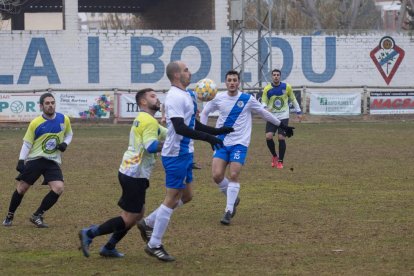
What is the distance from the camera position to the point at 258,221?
12250 millimetres

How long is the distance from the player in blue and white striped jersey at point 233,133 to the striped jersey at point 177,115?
8.77 feet

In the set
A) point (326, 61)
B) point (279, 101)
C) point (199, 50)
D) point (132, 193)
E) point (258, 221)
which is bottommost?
point (258, 221)

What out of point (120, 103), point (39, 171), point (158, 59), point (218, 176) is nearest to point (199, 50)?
point (158, 59)

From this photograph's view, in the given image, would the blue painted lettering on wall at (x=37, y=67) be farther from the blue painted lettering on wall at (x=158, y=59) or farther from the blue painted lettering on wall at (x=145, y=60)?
the blue painted lettering on wall at (x=145, y=60)

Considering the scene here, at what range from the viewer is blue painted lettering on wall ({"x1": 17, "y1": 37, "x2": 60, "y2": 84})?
40656mm

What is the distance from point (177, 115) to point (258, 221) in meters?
3.35

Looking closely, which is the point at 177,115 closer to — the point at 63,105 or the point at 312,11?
the point at 63,105

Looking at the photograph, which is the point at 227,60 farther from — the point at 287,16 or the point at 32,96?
the point at 287,16

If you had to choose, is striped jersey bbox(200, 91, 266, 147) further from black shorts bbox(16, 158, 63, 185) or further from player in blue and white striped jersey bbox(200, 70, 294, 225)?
black shorts bbox(16, 158, 63, 185)

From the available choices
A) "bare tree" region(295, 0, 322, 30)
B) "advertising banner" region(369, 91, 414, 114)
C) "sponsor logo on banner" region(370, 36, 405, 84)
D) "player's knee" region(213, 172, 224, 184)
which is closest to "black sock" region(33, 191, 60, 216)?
"player's knee" region(213, 172, 224, 184)

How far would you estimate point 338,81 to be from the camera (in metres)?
43.8

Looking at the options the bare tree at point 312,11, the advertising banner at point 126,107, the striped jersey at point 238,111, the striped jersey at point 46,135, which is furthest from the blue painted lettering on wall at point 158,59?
the striped jersey at point 46,135

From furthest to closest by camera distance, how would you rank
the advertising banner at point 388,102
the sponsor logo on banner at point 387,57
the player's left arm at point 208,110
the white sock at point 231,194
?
the sponsor logo on banner at point 387,57 → the advertising banner at point 388,102 → the player's left arm at point 208,110 → the white sock at point 231,194

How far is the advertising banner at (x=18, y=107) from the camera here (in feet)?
106
